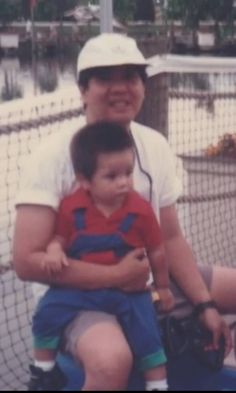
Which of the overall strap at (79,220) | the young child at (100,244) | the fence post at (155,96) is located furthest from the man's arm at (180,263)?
the fence post at (155,96)

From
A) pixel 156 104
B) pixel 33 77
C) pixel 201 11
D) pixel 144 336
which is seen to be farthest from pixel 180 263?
pixel 201 11

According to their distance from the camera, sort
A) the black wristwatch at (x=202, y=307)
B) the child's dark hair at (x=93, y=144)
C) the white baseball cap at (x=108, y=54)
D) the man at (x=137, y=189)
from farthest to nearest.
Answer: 1. the black wristwatch at (x=202, y=307)
2. the white baseball cap at (x=108, y=54)
3. the child's dark hair at (x=93, y=144)
4. the man at (x=137, y=189)

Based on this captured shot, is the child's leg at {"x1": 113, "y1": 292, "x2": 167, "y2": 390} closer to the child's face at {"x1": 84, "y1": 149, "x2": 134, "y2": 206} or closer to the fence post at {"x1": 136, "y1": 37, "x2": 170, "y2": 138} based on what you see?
the child's face at {"x1": 84, "y1": 149, "x2": 134, "y2": 206}

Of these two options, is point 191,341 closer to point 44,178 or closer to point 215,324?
point 215,324

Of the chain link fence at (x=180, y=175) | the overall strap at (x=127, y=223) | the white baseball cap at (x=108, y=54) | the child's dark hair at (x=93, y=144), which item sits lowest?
the chain link fence at (x=180, y=175)

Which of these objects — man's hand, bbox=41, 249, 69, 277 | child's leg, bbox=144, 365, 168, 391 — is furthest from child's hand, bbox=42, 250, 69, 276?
child's leg, bbox=144, 365, 168, 391

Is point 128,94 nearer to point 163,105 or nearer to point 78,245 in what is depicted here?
point 78,245

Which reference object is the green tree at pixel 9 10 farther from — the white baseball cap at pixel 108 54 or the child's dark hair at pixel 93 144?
the child's dark hair at pixel 93 144

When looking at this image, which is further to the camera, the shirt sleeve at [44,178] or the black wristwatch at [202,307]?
the black wristwatch at [202,307]
